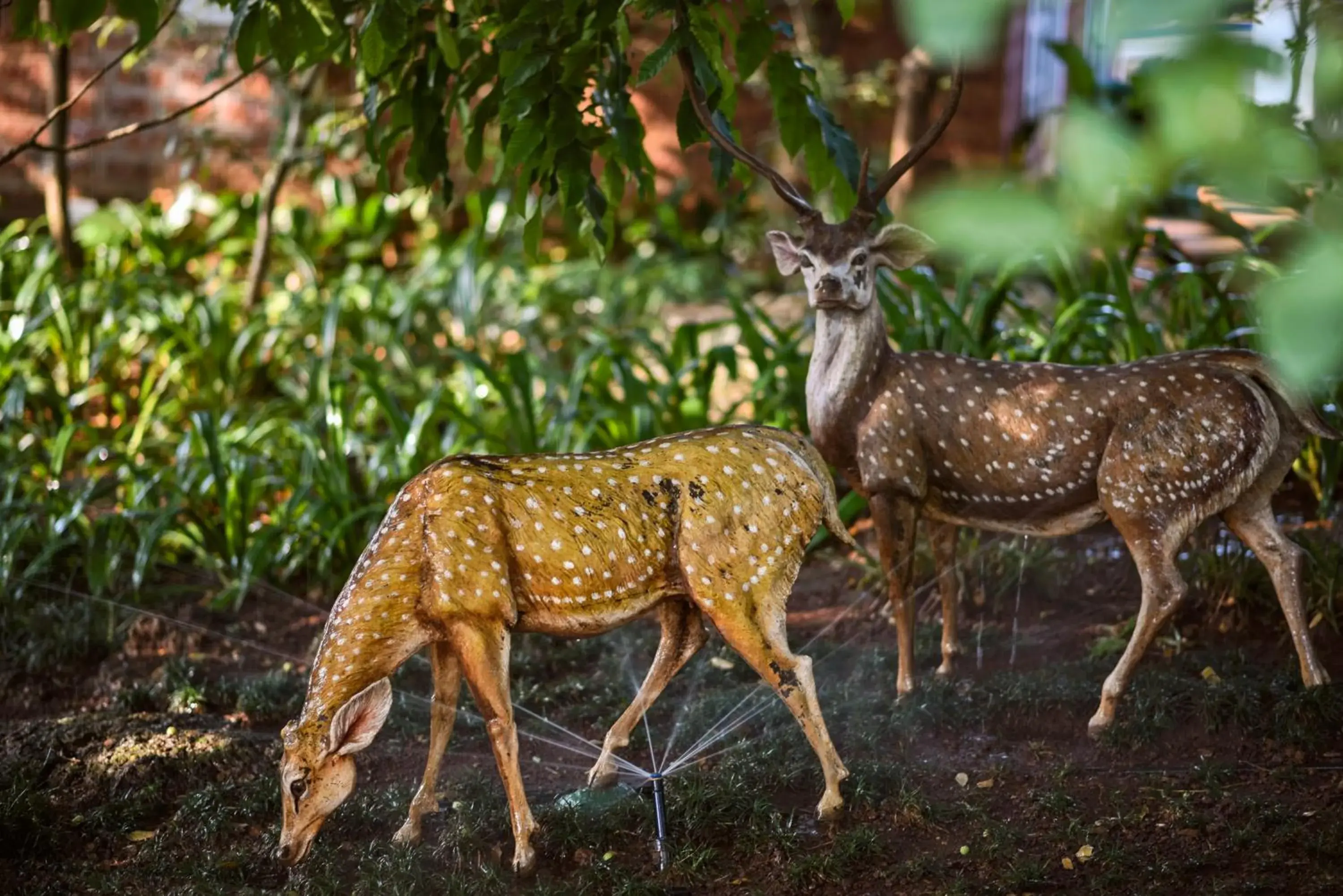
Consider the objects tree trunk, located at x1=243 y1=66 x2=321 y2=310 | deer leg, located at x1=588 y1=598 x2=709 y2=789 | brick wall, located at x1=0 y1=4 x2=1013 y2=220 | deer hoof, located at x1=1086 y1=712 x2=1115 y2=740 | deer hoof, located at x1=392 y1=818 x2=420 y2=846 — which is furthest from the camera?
brick wall, located at x1=0 y1=4 x2=1013 y2=220

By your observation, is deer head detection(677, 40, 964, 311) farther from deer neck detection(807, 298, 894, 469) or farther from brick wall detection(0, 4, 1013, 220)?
brick wall detection(0, 4, 1013, 220)

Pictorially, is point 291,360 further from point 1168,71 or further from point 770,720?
point 1168,71

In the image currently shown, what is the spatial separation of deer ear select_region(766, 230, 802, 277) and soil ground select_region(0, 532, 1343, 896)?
1.36 m

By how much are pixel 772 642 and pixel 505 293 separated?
5207 millimetres

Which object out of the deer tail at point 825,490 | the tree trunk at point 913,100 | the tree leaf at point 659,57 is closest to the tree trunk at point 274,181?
the tree trunk at point 913,100

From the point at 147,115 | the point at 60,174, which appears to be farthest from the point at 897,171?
the point at 147,115

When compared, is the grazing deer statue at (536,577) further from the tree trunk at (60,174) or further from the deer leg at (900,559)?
the tree trunk at (60,174)

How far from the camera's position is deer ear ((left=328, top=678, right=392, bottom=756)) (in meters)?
3.20

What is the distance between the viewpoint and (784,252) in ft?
14.3

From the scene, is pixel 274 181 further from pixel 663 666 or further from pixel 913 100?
pixel 663 666

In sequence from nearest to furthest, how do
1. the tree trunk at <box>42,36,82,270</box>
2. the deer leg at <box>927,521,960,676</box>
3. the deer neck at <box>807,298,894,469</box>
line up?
the deer neck at <box>807,298,894,469</box>
the deer leg at <box>927,521,960,676</box>
the tree trunk at <box>42,36,82,270</box>

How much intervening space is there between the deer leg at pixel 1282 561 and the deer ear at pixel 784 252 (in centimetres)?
151

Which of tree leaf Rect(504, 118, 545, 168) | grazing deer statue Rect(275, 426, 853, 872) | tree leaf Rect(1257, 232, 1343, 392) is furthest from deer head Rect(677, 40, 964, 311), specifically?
tree leaf Rect(1257, 232, 1343, 392)

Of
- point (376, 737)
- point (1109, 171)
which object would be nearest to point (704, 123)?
point (376, 737)
